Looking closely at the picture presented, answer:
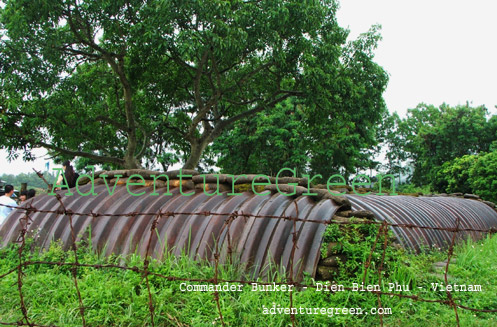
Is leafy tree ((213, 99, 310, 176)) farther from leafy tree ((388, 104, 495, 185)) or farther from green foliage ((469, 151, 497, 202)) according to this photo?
leafy tree ((388, 104, 495, 185))

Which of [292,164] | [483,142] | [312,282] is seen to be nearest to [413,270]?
[312,282]

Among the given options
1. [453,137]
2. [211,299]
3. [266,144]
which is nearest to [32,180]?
[266,144]

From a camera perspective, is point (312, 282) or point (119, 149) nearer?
point (312, 282)

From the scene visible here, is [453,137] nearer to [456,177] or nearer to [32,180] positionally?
[456,177]

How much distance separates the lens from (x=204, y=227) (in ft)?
13.9

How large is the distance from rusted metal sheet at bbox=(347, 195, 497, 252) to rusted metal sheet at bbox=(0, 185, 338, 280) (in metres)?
1.09

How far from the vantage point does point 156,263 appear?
3.84 m

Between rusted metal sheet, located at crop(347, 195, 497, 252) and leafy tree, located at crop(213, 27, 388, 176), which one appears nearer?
rusted metal sheet, located at crop(347, 195, 497, 252)

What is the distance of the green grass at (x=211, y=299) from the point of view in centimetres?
293

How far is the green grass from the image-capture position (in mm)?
2932

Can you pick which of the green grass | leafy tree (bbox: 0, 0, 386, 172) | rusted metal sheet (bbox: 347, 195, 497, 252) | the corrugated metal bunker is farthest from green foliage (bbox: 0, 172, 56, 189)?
rusted metal sheet (bbox: 347, 195, 497, 252)

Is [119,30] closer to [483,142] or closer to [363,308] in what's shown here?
[363,308]

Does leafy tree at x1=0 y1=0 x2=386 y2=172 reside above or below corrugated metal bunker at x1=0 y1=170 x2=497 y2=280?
above

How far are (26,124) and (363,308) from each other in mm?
11726
